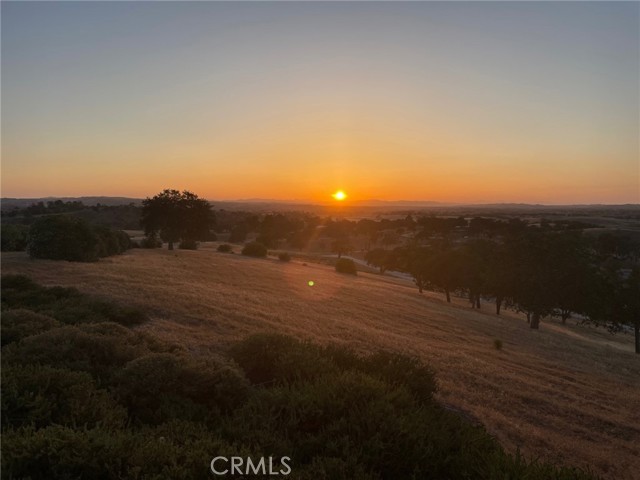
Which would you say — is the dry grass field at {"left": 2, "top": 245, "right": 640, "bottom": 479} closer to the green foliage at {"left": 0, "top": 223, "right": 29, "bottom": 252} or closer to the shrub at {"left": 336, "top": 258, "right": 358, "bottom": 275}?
the green foliage at {"left": 0, "top": 223, "right": 29, "bottom": 252}

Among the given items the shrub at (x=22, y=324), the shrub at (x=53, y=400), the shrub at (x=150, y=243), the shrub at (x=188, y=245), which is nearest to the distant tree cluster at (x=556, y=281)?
the shrub at (x=188, y=245)


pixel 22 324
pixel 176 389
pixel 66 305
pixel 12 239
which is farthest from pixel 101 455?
pixel 12 239

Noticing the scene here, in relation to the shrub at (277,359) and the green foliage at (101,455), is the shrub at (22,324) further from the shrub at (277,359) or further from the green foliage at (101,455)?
the green foliage at (101,455)

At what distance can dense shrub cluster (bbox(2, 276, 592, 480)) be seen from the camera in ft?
17.1

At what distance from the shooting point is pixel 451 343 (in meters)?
19.1

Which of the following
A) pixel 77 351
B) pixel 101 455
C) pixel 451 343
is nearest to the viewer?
pixel 101 455

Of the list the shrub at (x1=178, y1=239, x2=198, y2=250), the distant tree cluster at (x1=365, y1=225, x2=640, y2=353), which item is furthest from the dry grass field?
the shrub at (x1=178, y1=239, x2=198, y2=250)

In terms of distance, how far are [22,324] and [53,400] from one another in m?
5.39

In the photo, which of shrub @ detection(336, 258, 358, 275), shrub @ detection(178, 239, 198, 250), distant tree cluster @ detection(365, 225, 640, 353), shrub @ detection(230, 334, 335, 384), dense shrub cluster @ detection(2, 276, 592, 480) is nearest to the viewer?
dense shrub cluster @ detection(2, 276, 592, 480)

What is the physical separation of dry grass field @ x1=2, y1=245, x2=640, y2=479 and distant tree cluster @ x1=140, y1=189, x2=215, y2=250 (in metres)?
17.9

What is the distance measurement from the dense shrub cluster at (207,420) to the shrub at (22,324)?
66cm

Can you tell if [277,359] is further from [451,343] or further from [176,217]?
[176,217]

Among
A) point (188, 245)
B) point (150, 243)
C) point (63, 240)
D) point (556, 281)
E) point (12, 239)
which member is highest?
point (63, 240)

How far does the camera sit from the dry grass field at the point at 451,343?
1024 centimetres
